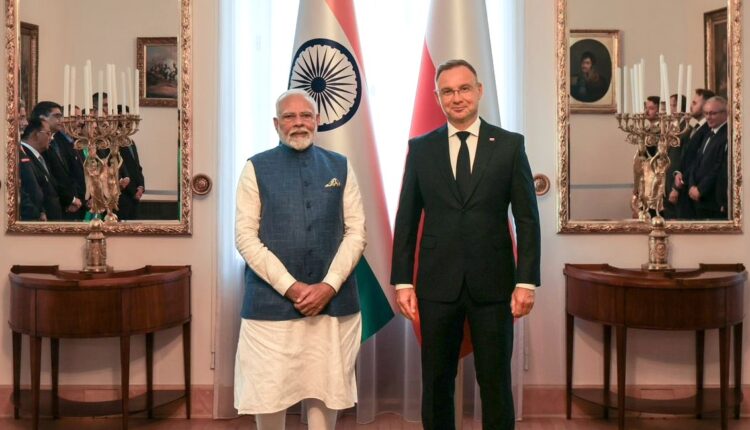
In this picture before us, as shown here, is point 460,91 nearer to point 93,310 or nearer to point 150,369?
point 93,310

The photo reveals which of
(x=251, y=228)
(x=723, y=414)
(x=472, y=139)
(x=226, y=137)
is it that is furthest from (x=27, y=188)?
(x=723, y=414)

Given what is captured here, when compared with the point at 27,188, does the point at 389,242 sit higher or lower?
lower

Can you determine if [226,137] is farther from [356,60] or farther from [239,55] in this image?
[356,60]

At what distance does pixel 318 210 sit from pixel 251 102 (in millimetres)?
1227

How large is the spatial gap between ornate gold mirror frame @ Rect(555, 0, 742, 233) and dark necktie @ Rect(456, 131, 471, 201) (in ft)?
4.46

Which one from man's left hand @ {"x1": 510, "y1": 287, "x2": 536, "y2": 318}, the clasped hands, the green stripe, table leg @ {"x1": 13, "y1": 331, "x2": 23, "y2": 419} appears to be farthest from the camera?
table leg @ {"x1": 13, "y1": 331, "x2": 23, "y2": 419}

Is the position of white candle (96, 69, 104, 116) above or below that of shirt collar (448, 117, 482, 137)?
above

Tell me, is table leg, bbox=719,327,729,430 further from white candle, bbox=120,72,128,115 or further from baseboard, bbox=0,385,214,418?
white candle, bbox=120,72,128,115

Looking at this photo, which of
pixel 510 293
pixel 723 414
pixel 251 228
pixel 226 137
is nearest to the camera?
pixel 510 293

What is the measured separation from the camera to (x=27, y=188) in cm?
395

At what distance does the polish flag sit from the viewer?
3.64m

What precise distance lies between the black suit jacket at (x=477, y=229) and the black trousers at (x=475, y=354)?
0.05 metres

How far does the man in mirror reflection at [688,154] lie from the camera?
3.91 m

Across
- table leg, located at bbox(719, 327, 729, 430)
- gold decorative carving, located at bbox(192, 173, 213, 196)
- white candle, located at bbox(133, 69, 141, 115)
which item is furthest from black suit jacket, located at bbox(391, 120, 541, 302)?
white candle, located at bbox(133, 69, 141, 115)
